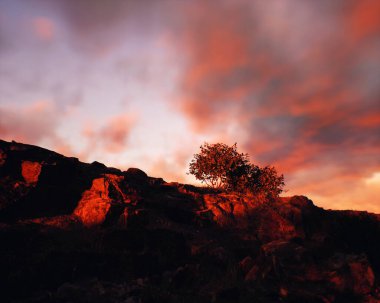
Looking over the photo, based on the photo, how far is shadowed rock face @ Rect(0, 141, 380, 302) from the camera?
24.7 metres

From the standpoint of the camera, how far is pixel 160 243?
30.2 meters

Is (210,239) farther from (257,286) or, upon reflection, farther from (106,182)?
(106,182)

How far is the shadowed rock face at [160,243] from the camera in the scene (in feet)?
81.0

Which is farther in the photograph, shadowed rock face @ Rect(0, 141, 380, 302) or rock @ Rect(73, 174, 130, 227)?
rock @ Rect(73, 174, 130, 227)

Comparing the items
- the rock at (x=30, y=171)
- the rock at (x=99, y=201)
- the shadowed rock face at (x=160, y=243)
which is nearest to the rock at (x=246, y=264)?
the shadowed rock face at (x=160, y=243)

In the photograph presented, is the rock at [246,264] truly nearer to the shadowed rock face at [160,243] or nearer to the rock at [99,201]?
the shadowed rock face at [160,243]

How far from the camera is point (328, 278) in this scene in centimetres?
2784

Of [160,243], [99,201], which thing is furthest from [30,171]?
[160,243]

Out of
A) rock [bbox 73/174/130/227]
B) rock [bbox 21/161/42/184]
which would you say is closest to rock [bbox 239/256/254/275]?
rock [bbox 73/174/130/227]

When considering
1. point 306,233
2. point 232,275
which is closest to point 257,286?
point 232,275

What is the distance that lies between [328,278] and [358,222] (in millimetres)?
13932

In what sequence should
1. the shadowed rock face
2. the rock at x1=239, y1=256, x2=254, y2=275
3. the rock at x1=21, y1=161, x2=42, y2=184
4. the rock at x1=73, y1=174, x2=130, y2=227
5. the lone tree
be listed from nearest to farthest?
1. the shadowed rock face
2. the rock at x1=239, y1=256, x2=254, y2=275
3. the rock at x1=73, y1=174, x2=130, y2=227
4. the rock at x1=21, y1=161, x2=42, y2=184
5. the lone tree

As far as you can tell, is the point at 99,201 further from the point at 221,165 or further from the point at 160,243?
the point at 221,165

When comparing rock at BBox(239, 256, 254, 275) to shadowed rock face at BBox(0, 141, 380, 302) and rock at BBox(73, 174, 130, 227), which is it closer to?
shadowed rock face at BBox(0, 141, 380, 302)
